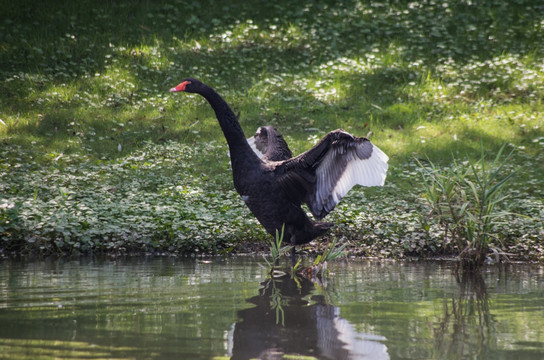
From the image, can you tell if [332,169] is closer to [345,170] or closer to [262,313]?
[345,170]

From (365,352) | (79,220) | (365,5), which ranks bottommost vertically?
(365,352)

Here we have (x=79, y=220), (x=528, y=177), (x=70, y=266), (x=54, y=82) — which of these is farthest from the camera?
(x=54, y=82)

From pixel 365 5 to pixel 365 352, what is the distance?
13152 mm

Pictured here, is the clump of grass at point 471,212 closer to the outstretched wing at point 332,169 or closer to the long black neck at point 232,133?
the outstretched wing at point 332,169

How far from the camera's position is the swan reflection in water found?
12.6 feet

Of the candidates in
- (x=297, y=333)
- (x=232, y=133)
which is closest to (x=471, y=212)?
(x=232, y=133)

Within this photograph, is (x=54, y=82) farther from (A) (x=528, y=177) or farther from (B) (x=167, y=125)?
(A) (x=528, y=177)

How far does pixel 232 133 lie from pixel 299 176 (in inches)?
33.3

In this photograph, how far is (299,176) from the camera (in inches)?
275

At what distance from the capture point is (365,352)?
384 centimetres

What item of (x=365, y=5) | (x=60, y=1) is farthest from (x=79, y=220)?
(x=365, y=5)

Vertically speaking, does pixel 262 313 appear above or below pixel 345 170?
below

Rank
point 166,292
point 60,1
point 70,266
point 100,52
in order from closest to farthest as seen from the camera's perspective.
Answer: point 166,292 → point 70,266 → point 100,52 → point 60,1

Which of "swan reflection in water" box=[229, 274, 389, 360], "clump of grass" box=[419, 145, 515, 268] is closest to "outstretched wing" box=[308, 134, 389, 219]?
"clump of grass" box=[419, 145, 515, 268]
